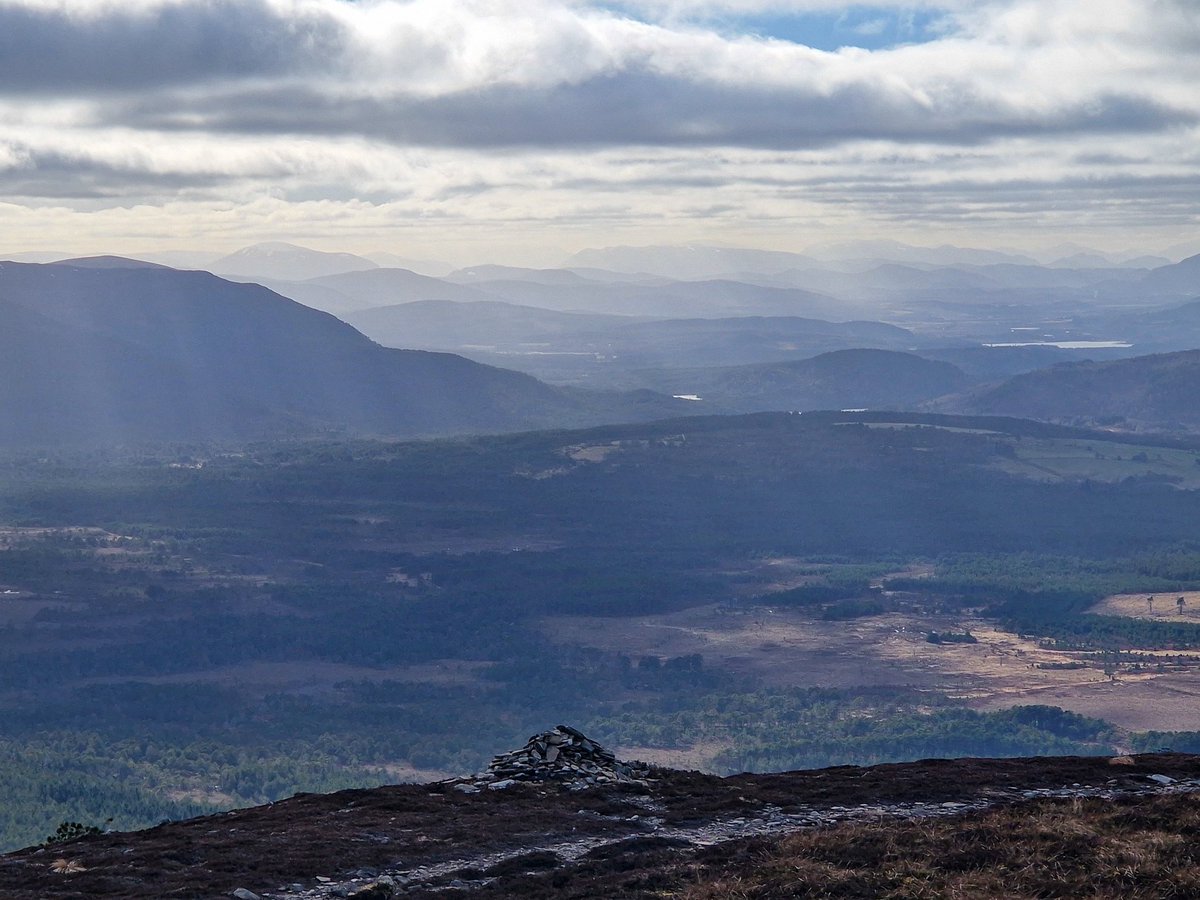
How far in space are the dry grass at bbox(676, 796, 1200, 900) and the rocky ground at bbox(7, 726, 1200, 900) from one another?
260 millimetres

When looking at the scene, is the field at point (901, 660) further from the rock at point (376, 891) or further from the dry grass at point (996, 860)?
the rock at point (376, 891)

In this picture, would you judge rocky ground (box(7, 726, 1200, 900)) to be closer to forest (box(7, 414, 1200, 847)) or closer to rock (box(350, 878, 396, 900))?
rock (box(350, 878, 396, 900))

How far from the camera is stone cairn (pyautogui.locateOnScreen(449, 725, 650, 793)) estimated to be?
36.2m

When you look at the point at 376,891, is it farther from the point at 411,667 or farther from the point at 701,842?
the point at 411,667

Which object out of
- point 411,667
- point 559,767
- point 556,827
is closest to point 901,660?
point 411,667

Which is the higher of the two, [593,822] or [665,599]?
[593,822]

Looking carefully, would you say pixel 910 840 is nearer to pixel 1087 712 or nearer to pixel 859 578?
pixel 1087 712

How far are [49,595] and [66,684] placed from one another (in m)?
30.4

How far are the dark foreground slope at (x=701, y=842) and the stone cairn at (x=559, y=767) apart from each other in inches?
27.5

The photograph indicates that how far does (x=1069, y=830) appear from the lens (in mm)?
26578

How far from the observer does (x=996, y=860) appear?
25.3 meters

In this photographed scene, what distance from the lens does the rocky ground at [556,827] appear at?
27.0 meters

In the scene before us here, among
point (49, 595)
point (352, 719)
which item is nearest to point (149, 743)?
point (352, 719)

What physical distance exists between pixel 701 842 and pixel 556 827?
3.12 meters
